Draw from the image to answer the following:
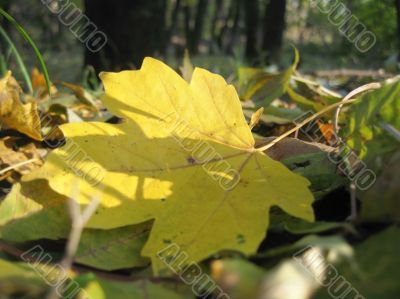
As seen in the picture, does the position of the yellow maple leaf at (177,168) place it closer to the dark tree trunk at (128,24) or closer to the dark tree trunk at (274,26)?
the dark tree trunk at (128,24)

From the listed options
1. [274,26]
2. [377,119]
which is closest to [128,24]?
[274,26]

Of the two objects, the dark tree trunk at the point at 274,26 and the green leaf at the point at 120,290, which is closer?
the green leaf at the point at 120,290

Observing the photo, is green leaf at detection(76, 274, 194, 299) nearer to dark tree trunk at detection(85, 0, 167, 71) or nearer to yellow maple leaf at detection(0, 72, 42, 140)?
yellow maple leaf at detection(0, 72, 42, 140)

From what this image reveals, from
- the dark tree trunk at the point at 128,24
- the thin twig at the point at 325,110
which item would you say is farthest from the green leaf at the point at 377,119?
the dark tree trunk at the point at 128,24

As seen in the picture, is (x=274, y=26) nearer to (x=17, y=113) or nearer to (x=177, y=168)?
(x=17, y=113)

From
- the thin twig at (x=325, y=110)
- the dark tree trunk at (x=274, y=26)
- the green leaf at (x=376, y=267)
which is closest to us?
the green leaf at (x=376, y=267)

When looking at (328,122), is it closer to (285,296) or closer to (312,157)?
(312,157)
